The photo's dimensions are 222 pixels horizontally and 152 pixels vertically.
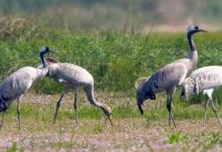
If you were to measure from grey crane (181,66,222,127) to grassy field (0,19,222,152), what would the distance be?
17.9 inches

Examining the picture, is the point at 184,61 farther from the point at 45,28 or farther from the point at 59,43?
the point at 45,28

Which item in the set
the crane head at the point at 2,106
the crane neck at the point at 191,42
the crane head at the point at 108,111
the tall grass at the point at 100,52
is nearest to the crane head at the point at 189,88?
the crane neck at the point at 191,42

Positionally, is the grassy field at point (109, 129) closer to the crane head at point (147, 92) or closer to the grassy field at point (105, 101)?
the grassy field at point (105, 101)

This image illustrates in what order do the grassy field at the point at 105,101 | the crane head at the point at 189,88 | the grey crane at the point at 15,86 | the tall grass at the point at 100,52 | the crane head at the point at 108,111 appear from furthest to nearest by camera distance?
the tall grass at the point at 100,52 < the crane head at the point at 108,111 < the crane head at the point at 189,88 < the grey crane at the point at 15,86 < the grassy field at the point at 105,101

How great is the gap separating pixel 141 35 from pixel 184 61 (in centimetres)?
768

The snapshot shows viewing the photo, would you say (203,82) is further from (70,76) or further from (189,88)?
(70,76)

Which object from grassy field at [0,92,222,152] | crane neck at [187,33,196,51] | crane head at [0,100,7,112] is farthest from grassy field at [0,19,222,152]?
crane neck at [187,33,196,51]

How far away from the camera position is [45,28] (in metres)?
22.5

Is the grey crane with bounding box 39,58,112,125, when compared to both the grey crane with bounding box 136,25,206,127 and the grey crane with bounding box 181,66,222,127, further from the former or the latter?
the grey crane with bounding box 181,66,222,127

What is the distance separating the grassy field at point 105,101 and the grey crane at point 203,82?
0.45 m

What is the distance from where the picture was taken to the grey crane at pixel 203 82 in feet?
49.1

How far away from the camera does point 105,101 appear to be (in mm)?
17406

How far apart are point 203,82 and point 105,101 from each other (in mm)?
2792

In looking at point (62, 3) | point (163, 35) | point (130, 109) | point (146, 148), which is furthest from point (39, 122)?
point (163, 35)
